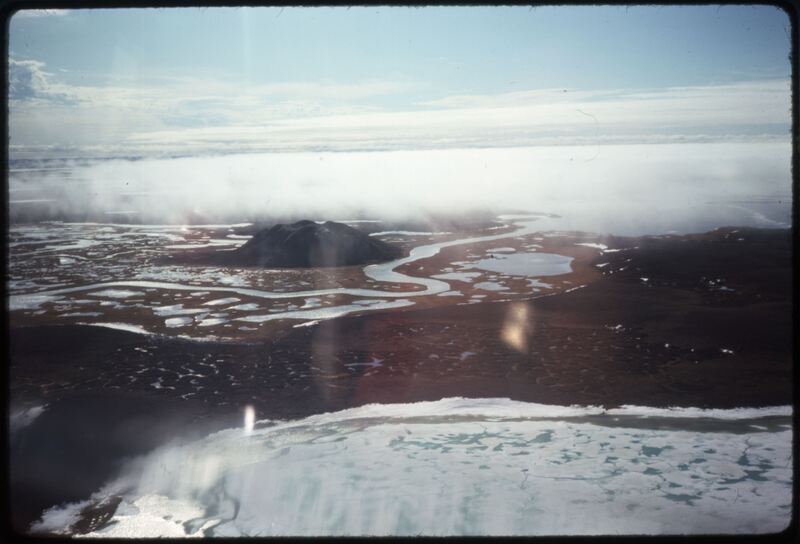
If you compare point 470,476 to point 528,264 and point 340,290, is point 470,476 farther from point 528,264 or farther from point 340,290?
point 528,264

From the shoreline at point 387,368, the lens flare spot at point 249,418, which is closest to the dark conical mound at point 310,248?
the shoreline at point 387,368

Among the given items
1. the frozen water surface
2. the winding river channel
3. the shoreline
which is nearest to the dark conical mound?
the winding river channel

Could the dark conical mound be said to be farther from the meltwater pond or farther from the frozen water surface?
the meltwater pond

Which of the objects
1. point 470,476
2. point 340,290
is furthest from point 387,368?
point 340,290

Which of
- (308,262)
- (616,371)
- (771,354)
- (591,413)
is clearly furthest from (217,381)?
(771,354)

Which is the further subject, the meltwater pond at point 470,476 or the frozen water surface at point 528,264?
the frozen water surface at point 528,264

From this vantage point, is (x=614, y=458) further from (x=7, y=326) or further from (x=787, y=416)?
(x=7, y=326)

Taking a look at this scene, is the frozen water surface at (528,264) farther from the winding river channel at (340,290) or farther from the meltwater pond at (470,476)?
the meltwater pond at (470,476)

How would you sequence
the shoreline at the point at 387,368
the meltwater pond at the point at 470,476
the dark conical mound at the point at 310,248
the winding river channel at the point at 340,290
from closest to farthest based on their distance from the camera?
the meltwater pond at the point at 470,476, the shoreline at the point at 387,368, the winding river channel at the point at 340,290, the dark conical mound at the point at 310,248

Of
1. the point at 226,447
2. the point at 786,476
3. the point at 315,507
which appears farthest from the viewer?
the point at 226,447
